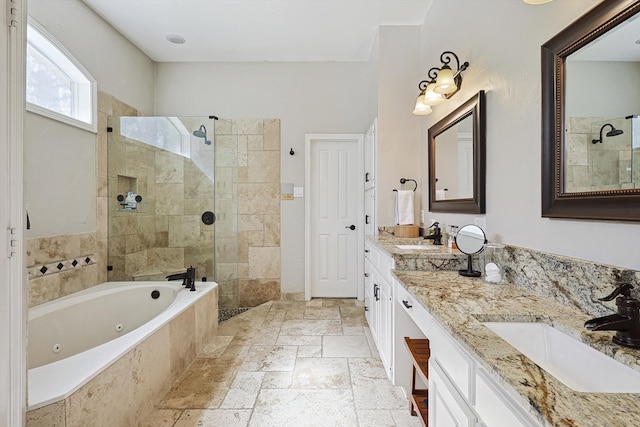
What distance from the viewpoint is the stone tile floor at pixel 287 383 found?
171 cm

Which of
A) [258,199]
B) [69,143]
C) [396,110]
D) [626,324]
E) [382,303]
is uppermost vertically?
[396,110]

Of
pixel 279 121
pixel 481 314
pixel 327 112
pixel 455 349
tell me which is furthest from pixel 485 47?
pixel 279 121

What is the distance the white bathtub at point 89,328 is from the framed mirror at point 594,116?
2157 mm

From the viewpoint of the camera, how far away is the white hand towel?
108 inches

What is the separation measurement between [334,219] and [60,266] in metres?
2.70

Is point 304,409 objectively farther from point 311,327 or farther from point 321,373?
point 311,327

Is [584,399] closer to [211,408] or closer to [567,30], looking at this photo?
[567,30]

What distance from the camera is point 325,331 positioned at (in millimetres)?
2865

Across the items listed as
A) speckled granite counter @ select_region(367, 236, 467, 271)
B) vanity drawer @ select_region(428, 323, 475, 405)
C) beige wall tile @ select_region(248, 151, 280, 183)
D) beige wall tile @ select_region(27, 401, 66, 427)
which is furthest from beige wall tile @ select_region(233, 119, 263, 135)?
vanity drawer @ select_region(428, 323, 475, 405)

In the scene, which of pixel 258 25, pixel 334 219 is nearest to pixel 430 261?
pixel 334 219

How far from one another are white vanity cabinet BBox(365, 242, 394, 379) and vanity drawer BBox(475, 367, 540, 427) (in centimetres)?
102

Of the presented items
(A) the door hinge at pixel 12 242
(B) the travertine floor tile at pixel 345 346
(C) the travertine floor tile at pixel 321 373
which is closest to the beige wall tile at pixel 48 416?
(A) the door hinge at pixel 12 242

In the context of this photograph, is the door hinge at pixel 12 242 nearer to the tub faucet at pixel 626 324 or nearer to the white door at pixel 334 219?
the tub faucet at pixel 626 324

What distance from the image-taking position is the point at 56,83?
7.95 ft
